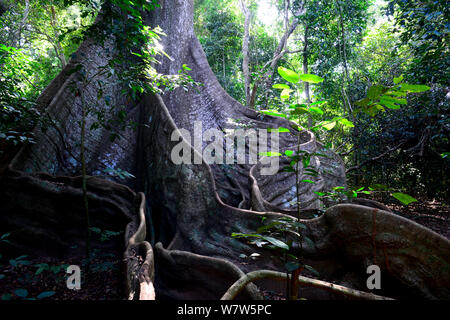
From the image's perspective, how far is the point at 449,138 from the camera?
4945mm

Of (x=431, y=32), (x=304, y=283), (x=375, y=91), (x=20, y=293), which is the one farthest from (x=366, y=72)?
(x=20, y=293)

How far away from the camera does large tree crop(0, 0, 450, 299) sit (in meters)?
1.89

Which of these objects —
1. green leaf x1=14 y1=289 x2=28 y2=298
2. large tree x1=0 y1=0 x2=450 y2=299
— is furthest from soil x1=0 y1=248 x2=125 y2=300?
green leaf x1=14 y1=289 x2=28 y2=298

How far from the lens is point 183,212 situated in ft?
9.31

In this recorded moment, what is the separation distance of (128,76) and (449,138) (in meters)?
5.86

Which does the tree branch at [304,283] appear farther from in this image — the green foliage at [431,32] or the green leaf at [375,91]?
the green foliage at [431,32]

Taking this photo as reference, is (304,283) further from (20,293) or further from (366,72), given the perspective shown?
(366,72)

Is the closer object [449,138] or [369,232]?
[369,232]

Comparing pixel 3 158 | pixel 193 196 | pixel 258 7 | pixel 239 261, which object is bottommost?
pixel 239 261

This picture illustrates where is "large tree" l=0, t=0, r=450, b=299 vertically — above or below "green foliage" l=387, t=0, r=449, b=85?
below

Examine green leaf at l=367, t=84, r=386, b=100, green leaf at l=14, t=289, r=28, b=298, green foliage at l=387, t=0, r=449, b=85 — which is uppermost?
green foliage at l=387, t=0, r=449, b=85

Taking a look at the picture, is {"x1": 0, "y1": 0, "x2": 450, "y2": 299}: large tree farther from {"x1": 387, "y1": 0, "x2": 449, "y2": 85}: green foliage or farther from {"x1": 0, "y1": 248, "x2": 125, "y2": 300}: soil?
{"x1": 387, "y1": 0, "x2": 449, "y2": 85}: green foliage
